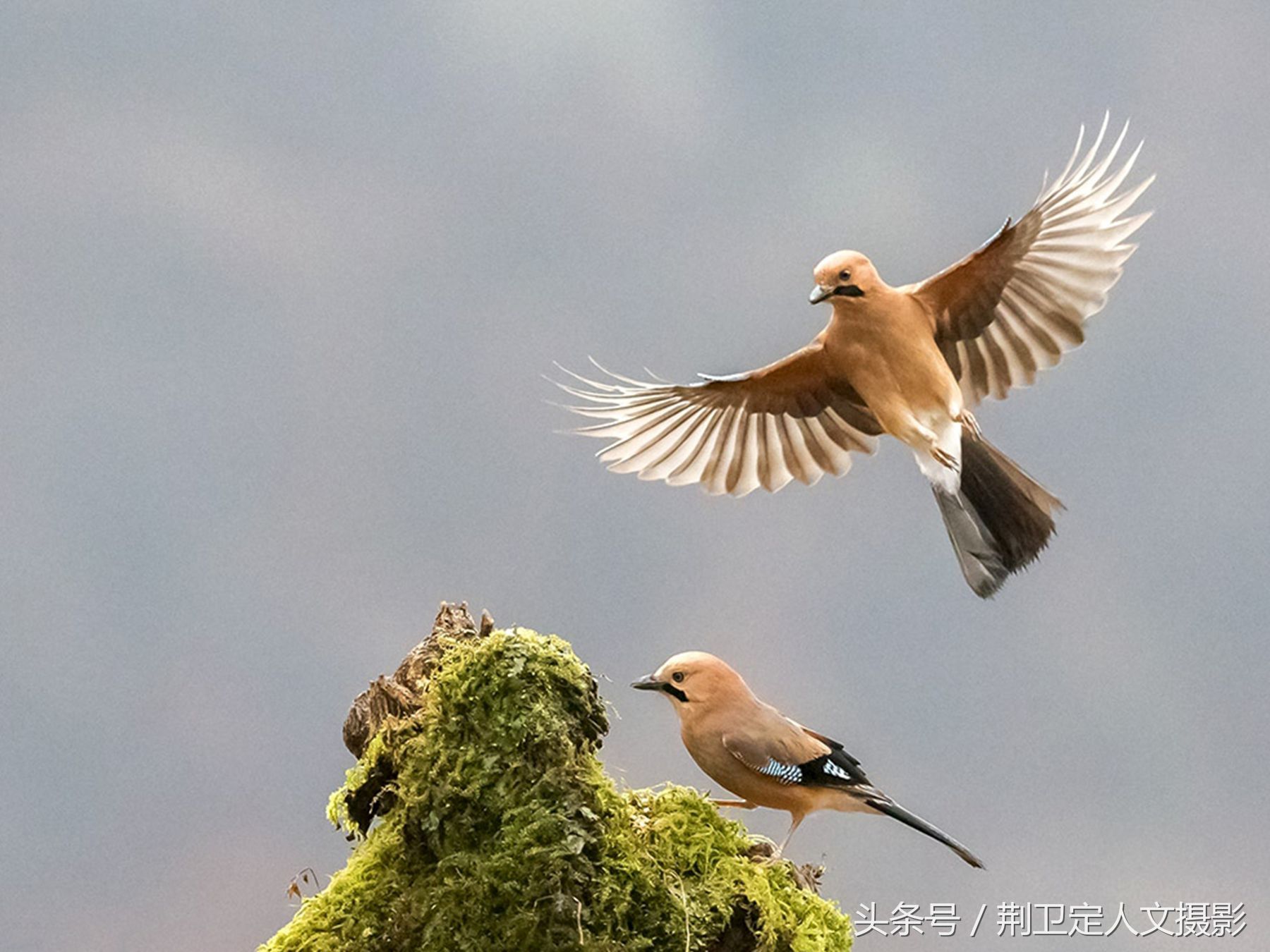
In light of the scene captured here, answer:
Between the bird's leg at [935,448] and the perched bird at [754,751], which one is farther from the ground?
the bird's leg at [935,448]

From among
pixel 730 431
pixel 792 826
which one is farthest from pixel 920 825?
pixel 730 431

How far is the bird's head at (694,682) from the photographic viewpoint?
7.90 feet

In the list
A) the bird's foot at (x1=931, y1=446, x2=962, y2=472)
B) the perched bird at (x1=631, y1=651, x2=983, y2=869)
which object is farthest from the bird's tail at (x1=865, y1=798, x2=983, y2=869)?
the bird's foot at (x1=931, y1=446, x2=962, y2=472)

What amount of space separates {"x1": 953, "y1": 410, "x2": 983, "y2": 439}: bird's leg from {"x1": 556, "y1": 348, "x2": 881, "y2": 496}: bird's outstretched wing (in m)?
0.19

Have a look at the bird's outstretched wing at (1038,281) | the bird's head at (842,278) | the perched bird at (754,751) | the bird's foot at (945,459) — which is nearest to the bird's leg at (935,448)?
the bird's foot at (945,459)

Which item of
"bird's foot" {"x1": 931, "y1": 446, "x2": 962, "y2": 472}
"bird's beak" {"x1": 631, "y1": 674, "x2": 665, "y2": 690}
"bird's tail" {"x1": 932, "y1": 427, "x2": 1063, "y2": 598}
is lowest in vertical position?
"bird's beak" {"x1": 631, "y1": 674, "x2": 665, "y2": 690}

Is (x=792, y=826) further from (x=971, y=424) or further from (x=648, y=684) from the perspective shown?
(x=971, y=424)

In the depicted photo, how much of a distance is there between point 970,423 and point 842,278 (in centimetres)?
40

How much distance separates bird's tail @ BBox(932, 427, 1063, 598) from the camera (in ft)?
8.24

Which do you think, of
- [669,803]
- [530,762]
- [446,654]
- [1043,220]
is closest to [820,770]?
[669,803]

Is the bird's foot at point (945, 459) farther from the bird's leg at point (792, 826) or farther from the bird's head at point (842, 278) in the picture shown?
the bird's leg at point (792, 826)

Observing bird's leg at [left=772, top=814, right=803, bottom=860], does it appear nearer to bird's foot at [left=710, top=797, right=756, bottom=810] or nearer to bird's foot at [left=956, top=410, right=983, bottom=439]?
bird's foot at [left=710, top=797, right=756, bottom=810]

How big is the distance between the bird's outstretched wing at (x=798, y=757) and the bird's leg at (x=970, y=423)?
67 cm

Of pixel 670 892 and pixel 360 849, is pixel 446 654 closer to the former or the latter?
pixel 360 849
